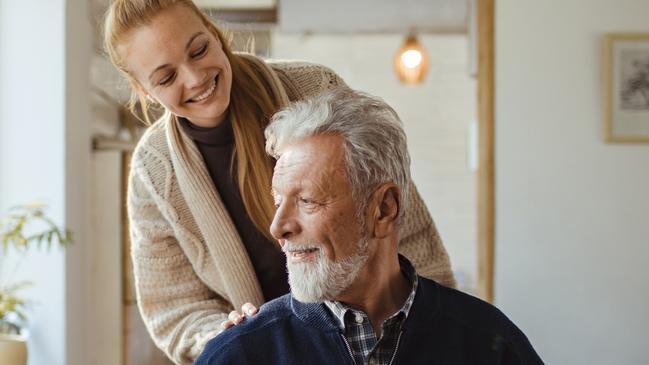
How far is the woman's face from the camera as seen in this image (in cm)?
180

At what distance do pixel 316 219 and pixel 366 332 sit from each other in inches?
8.9

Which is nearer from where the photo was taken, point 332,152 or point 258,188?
point 332,152

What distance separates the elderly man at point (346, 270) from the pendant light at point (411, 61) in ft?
14.8

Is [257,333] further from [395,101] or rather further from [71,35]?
[395,101]

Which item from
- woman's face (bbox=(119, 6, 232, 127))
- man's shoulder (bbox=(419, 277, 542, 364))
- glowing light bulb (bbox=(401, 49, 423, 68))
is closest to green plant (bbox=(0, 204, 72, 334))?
woman's face (bbox=(119, 6, 232, 127))

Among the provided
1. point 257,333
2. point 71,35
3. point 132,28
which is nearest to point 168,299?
point 257,333

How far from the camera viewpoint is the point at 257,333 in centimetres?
164

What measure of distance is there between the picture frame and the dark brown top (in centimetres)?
259

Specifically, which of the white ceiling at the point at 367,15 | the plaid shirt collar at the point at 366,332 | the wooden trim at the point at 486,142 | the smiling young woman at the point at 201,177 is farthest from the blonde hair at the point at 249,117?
the white ceiling at the point at 367,15

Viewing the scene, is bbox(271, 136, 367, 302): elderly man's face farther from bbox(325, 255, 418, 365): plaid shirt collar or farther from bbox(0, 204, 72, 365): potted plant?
bbox(0, 204, 72, 365): potted plant

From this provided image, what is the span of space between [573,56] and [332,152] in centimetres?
287

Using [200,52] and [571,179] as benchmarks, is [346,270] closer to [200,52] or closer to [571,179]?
[200,52]

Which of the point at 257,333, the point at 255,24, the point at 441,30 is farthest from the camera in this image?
the point at 255,24

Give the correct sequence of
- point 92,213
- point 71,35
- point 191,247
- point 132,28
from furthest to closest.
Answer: point 92,213 → point 71,35 → point 191,247 → point 132,28
